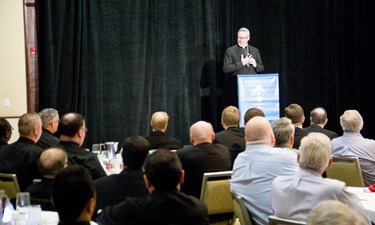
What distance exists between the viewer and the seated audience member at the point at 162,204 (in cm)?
279

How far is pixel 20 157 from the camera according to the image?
4570mm

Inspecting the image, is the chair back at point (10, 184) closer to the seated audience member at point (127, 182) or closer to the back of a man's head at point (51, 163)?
the back of a man's head at point (51, 163)

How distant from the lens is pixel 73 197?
2.42 meters

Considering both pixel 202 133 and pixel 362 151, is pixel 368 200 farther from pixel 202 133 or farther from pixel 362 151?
pixel 362 151

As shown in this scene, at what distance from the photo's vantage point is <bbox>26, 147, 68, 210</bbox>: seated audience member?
11.6 feet

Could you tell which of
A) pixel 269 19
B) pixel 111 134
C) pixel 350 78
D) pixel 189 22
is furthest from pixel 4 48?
pixel 350 78

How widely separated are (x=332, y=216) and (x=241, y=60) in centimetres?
632

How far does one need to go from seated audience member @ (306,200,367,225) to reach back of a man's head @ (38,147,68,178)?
193cm

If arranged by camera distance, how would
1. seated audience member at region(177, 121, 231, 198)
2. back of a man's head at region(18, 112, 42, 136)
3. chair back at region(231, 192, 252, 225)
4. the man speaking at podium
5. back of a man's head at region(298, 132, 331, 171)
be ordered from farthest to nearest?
the man speaking at podium, back of a man's head at region(18, 112, 42, 136), seated audience member at region(177, 121, 231, 198), chair back at region(231, 192, 252, 225), back of a man's head at region(298, 132, 331, 171)

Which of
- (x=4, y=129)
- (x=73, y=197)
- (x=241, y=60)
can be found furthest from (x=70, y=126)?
(x=241, y=60)

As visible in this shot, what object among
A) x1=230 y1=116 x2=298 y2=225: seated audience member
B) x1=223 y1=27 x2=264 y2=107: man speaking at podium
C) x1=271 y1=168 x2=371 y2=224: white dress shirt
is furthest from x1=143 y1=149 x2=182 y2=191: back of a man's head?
x1=223 y1=27 x2=264 y2=107: man speaking at podium

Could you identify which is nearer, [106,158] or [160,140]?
[106,158]

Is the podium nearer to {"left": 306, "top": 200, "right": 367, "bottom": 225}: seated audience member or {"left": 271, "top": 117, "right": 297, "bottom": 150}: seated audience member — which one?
{"left": 271, "top": 117, "right": 297, "bottom": 150}: seated audience member

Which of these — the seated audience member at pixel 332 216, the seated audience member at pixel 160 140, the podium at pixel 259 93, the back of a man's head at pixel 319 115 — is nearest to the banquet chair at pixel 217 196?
the seated audience member at pixel 160 140
